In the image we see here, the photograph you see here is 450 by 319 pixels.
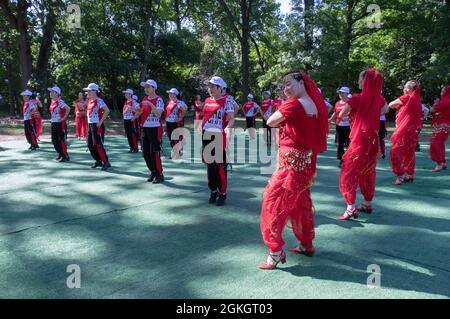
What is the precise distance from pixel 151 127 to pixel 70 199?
1.94 m

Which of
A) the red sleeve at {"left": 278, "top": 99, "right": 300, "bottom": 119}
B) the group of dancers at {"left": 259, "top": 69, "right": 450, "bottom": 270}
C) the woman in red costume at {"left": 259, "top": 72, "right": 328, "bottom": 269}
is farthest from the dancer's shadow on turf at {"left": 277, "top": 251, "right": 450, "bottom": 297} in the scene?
the red sleeve at {"left": 278, "top": 99, "right": 300, "bottom": 119}

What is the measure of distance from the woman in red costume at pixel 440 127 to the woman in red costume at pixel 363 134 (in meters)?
4.17

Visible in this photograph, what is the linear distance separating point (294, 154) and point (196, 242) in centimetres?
162

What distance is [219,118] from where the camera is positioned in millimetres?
6145

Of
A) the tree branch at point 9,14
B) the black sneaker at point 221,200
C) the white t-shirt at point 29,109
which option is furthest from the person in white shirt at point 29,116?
the tree branch at point 9,14

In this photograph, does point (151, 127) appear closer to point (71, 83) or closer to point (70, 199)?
point (70, 199)

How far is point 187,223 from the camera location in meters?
Result: 5.37

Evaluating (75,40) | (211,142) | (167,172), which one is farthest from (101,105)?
(75,40)

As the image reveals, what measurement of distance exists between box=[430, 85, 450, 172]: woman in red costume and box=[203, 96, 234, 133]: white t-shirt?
5052 mm

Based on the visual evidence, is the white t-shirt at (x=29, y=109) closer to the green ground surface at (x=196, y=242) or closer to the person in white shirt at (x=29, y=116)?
the person in white shirt at (x=29, y=116)

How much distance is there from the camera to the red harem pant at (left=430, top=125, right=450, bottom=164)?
8951 mm

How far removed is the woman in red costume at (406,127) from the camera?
24.3 ft

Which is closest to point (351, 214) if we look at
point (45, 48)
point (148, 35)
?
point (148, 35)

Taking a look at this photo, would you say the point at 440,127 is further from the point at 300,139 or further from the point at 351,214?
the point at 300,139
